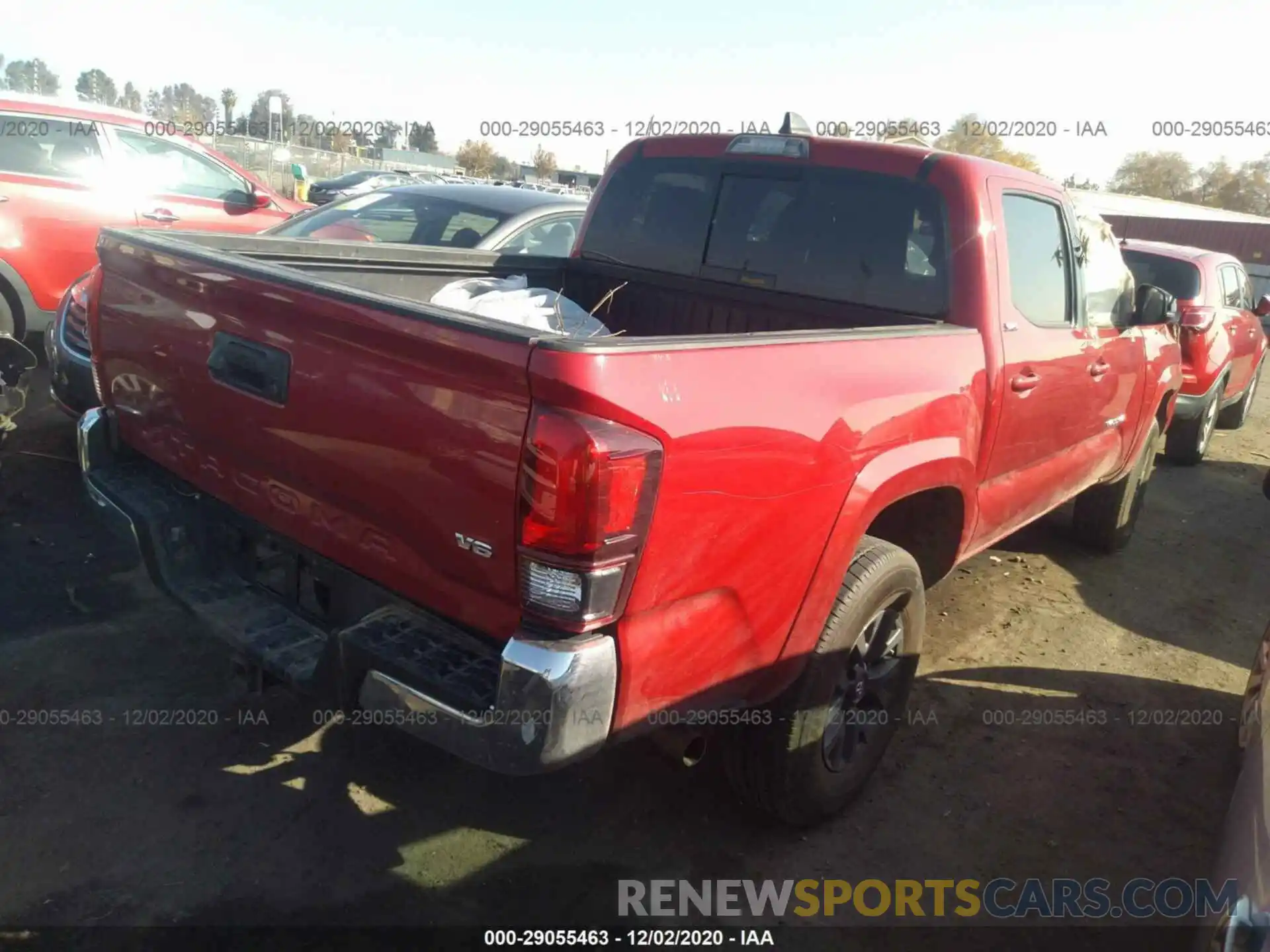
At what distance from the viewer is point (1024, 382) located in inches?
136

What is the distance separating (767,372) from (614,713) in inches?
33.9

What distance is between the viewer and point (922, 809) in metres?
3.22

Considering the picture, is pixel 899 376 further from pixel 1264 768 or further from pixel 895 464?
pixel 1264 768

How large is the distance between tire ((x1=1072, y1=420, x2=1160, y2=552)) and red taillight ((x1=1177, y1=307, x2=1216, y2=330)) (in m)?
2.42

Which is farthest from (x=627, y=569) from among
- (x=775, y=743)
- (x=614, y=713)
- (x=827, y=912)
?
(x=827, y=912)

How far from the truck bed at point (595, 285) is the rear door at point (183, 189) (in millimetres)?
4329

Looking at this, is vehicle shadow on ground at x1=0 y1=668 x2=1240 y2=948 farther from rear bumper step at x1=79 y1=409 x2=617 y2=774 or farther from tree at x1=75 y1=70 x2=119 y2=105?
tree at x1=75 y1=70 x2=119 y2=105

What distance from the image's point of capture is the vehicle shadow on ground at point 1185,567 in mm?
4840

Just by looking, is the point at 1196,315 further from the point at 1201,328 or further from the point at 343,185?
the point at 343,185

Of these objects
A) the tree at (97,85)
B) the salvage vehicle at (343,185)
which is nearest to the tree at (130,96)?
the tree at (97,85)

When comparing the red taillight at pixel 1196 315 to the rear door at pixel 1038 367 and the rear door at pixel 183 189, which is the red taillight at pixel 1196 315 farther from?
the rear door at pixel 183 189

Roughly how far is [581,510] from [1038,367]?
93.6 inches

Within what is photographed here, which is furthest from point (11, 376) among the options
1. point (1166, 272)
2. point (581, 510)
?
point (1166, 272)

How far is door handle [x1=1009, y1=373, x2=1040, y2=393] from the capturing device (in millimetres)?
3388
